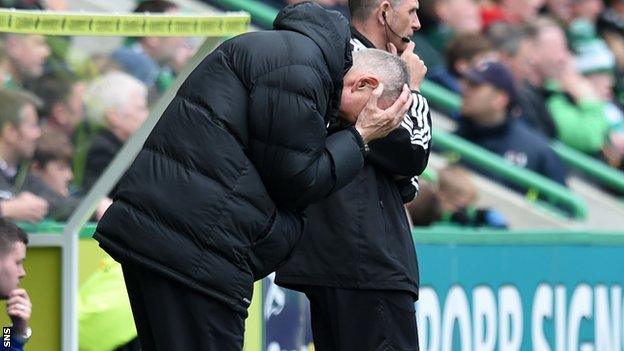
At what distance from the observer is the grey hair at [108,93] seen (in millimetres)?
5934

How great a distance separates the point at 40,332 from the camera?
18.9 feet

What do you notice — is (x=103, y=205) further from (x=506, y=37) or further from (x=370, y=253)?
Answer: (x=506, y=37)

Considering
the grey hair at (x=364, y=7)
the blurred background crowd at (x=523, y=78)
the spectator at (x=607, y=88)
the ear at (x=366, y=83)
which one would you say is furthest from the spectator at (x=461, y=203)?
the ear at (x=366, y=83)

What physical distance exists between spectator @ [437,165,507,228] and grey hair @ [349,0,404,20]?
358 centimetres

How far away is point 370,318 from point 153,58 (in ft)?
6.68

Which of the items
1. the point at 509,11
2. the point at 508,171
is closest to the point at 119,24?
the point at 508,171

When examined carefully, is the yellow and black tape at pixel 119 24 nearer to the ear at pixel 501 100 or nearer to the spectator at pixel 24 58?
the spectator at pixel 24 58

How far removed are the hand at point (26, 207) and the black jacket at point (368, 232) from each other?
43.8 inches

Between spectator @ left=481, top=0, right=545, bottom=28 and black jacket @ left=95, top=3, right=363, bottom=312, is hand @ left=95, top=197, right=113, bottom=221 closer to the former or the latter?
black jacket @ left=95, top=3, right=363, bottom=312

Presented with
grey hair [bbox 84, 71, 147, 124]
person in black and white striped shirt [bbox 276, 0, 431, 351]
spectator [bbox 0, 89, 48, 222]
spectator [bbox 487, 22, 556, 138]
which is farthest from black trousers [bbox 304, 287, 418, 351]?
spectator [bbox 487, 22, 556, 138]

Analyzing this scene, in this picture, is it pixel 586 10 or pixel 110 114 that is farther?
pixel 586 10

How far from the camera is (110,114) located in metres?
5.99

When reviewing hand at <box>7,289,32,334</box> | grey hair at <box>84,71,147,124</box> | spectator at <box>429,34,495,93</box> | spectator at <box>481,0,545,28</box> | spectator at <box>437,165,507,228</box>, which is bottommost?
hand at <box>7,289,32,334</box>

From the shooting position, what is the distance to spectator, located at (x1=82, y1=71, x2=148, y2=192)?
229 inches
